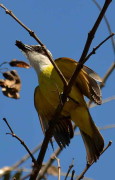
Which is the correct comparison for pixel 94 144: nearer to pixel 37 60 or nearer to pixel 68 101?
pixel 68 101

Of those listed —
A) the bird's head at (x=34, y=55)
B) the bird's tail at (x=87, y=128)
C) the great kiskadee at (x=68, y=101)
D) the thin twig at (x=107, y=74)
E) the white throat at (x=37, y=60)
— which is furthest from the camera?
the bird's head at (x=34, y=55)

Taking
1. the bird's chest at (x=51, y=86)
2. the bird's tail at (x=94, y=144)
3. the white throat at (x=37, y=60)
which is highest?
the white throat at (x=37, y=60)

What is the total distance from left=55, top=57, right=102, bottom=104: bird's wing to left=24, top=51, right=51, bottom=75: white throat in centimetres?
30

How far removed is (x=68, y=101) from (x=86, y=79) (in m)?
0.40

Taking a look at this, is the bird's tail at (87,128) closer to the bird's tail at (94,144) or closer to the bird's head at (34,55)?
the bird's tail at (94,144)

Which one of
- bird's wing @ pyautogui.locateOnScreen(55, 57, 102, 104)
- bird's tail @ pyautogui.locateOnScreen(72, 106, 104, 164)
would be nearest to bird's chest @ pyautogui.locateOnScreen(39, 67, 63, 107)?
bird's wing @ pyautogui.locateOnScreen(55, 57, 102, 104)

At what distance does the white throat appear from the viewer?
18.7 feet

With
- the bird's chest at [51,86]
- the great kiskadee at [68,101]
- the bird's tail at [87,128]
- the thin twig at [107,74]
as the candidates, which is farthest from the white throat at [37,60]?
the thin twig at [107,74]

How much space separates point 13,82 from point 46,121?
1369mm

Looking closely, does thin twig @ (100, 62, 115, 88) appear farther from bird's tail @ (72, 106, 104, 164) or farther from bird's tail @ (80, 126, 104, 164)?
bird's tail @ (80, 126, 104, 164)

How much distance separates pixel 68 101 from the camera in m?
5.48

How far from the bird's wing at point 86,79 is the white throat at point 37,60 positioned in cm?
30

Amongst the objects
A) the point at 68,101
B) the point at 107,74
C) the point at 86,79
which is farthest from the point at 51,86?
the point at 107,74

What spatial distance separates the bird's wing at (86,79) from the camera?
4961 millimetres
